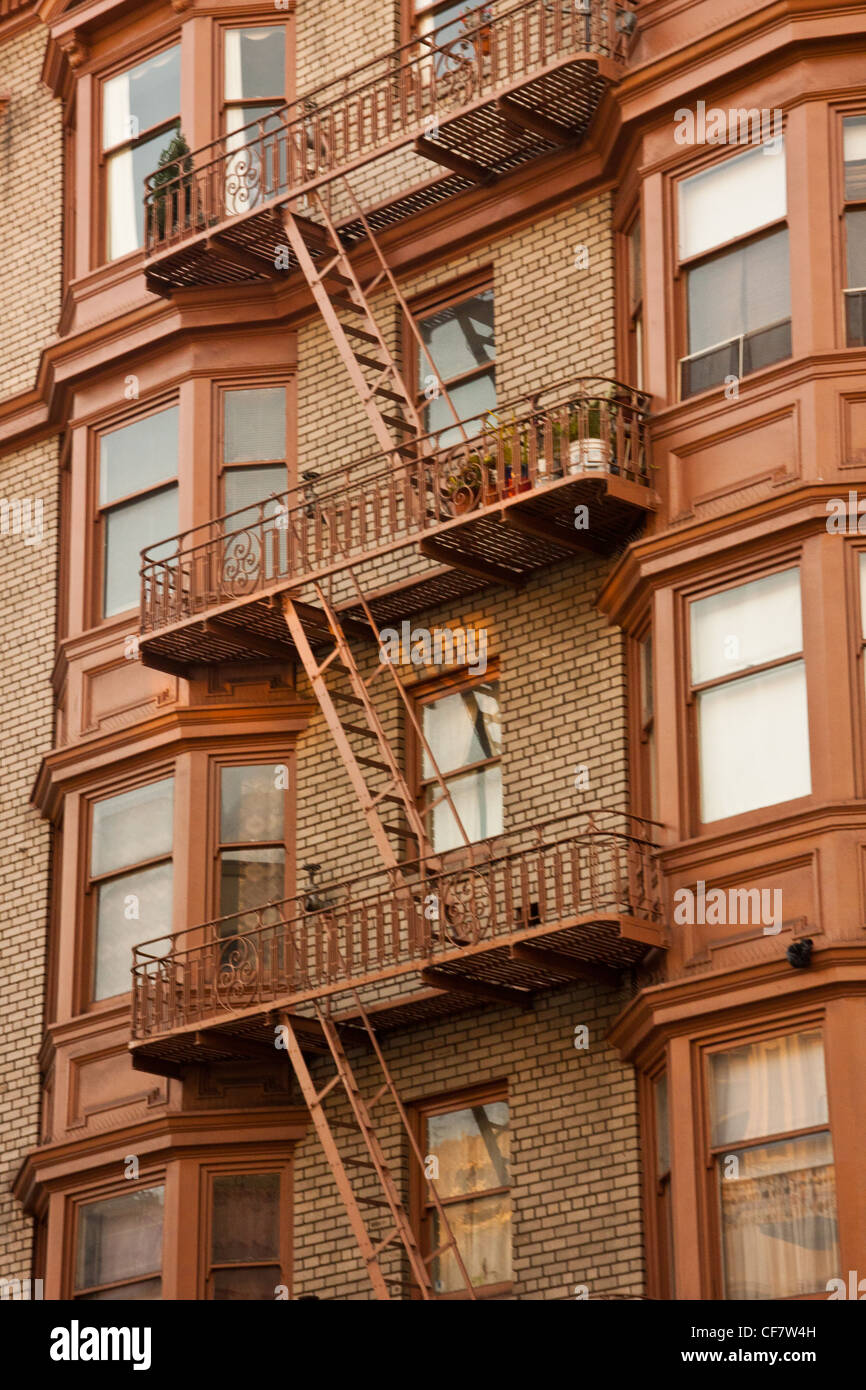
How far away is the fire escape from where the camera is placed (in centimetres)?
1911

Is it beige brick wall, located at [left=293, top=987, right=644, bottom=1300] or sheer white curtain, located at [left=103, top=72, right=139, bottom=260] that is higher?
sheer white curtain, located at [left=103, top=72, right=139, bottom=260]

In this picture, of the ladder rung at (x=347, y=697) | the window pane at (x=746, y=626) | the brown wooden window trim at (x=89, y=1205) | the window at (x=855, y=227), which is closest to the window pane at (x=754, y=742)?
the window pane at (x=746, y=626)

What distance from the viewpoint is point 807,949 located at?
17078 mm

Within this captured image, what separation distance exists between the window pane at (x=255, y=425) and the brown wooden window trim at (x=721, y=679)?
5430 millimetres

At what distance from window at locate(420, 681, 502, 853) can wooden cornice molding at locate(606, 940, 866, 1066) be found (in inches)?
108

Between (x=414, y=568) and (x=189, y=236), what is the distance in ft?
13.0

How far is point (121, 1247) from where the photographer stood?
2147 centimetres

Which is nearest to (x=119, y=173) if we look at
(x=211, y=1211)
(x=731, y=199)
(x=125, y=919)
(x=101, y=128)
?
(x=101, y=128)

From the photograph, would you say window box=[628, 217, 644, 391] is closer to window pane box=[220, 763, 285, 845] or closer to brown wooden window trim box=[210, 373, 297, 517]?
brown wooden window trim box=[210, 373, 297, 517]

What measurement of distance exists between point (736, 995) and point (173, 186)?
10.2m

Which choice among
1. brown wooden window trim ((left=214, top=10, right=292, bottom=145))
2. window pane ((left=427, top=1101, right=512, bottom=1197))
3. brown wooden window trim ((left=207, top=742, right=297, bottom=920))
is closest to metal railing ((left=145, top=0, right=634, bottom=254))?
brown wooden window trim ((left=214, top=10, right=292, bottom=145))

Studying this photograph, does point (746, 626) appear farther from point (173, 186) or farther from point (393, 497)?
point (173, 186)
